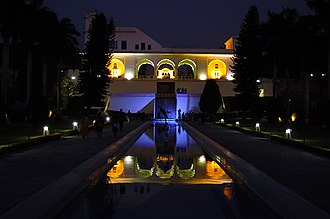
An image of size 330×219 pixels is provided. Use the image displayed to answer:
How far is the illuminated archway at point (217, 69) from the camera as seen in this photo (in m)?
56.9

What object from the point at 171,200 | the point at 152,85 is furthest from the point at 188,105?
the point at 171,200

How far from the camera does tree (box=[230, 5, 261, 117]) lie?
39.9 metres

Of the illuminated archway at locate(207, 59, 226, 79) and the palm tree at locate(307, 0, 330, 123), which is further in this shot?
the illuminated archway at locate(207, 59, 226, 79)

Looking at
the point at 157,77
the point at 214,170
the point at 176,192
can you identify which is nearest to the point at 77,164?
the point at 214,170

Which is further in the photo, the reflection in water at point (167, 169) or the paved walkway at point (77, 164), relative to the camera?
the reflection in water at point (167, 169)

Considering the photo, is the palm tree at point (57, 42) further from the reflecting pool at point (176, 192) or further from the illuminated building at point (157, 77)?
the reflecting pool at point (176, 192)

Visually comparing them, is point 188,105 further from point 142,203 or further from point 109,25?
point 142,203

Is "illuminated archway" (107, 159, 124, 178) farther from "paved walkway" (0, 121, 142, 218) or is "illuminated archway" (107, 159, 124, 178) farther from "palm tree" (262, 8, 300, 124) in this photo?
"palm tree" (262, 8, 300, 124)

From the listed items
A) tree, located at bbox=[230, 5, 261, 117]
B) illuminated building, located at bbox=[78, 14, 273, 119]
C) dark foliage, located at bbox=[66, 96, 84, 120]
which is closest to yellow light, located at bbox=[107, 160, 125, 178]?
dark foliage, located at bbox=[66, 96, 84, 120]

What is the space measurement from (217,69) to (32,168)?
4981 centimetres

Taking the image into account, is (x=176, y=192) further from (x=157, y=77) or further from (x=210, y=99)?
(x=157, y=77)

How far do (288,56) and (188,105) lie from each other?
19533mm

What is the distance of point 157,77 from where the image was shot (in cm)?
5500

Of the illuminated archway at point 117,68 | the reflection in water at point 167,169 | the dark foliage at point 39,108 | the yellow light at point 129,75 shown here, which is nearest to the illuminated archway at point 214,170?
the reflection in water at point 167,169
